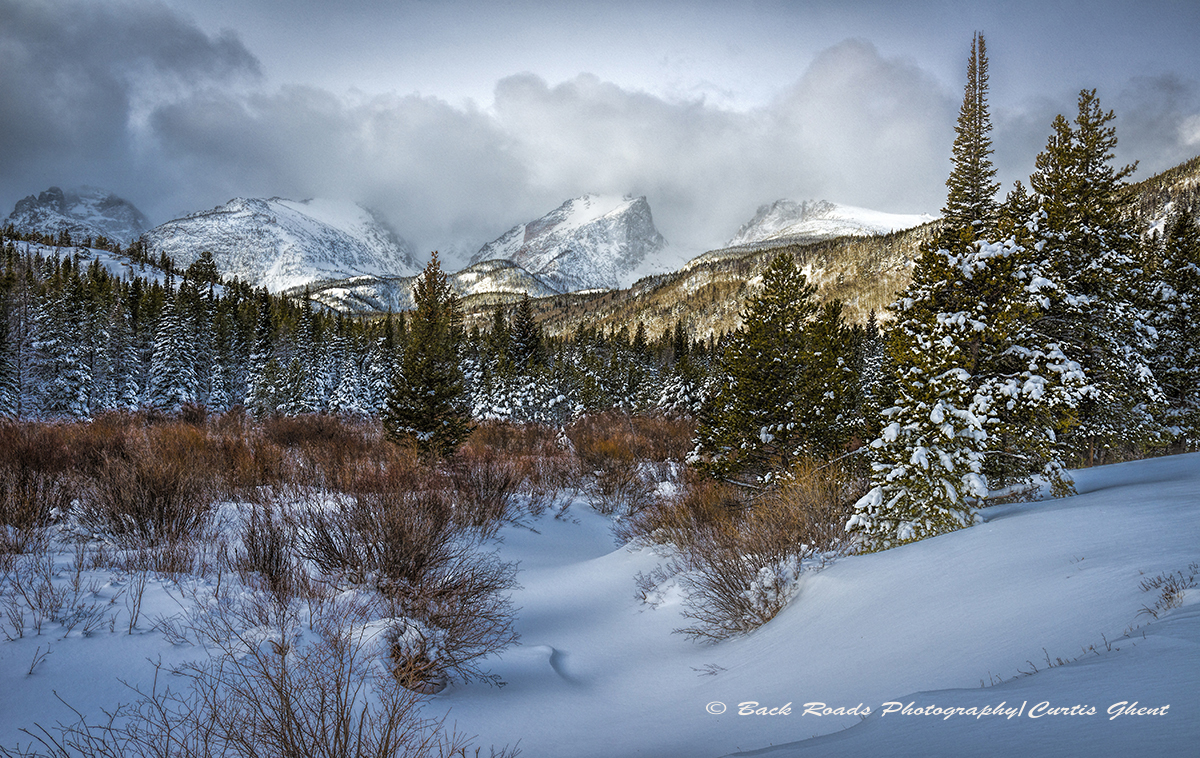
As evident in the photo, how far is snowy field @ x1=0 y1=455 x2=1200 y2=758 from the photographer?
92.6 inches

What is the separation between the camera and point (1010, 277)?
9555 millimetres

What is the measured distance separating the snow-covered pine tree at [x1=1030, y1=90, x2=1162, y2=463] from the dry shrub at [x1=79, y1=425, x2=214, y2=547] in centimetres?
1632

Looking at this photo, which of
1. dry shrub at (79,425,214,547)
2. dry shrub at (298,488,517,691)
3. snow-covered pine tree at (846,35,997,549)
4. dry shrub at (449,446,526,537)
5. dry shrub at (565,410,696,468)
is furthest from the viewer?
dry shrub at (565,410,696,468)

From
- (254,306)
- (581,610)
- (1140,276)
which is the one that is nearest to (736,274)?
(254,306)

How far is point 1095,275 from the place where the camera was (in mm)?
13305

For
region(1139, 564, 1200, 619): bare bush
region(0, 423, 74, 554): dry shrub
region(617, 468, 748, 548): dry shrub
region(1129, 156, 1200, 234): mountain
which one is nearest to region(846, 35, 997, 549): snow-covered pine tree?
region(617, 468, 748, 548): dry shrub

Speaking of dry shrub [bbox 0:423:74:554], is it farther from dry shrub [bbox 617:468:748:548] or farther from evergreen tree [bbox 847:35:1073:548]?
evergreen tree [bbox 847:35:1073:548]

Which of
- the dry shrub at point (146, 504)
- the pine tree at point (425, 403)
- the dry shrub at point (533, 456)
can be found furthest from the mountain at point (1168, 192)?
the dry shrub at point (146, 504)

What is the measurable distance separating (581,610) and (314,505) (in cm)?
441

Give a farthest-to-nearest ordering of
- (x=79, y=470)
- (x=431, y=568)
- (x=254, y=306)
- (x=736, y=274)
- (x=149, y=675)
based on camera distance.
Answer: (x=736, y=274)
(x=254, y=306)
(x=79, y=470)
(x=431, y=568)
(x=149, y=675)

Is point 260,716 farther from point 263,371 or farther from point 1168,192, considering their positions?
point 1168,192

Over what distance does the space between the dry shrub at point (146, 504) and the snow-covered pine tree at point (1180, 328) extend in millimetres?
27461

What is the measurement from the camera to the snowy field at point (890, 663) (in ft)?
7.72

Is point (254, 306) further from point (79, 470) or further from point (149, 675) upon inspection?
point (149, 675)
